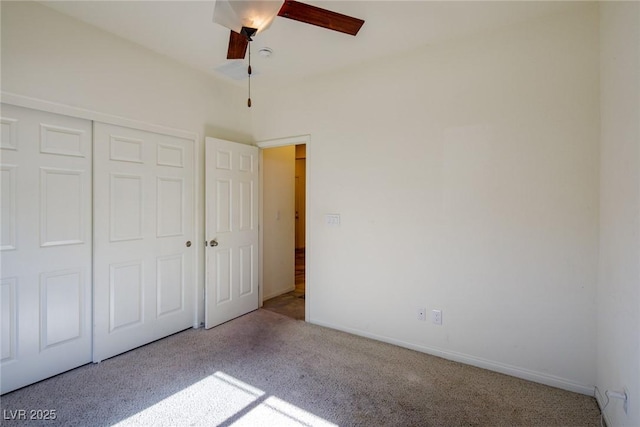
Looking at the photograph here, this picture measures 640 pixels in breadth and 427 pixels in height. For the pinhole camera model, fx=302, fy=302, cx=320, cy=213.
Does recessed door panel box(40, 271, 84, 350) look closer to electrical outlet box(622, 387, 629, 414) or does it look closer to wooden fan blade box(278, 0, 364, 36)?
wooden fan blade box(278, 0, 364, 36)

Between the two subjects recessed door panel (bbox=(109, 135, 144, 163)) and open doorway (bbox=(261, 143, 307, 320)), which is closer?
recessed door panel (bbox=(109, 135, 144, 163))

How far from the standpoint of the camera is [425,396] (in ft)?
6.81

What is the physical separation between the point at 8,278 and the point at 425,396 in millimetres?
2951

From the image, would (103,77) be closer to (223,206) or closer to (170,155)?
(170,155)

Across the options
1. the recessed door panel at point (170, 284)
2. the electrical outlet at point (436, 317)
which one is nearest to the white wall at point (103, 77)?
the recessed door panel at point (170, 284)

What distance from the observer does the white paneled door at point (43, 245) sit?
2047 millimetres

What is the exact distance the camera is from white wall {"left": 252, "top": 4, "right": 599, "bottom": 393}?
212 cm

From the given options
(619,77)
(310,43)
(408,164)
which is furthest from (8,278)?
(619,77)

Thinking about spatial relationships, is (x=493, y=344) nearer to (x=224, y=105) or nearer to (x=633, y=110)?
(x=633, y=110)

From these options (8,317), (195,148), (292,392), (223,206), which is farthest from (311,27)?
(8,317)

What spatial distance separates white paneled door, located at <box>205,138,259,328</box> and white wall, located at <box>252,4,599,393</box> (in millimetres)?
839

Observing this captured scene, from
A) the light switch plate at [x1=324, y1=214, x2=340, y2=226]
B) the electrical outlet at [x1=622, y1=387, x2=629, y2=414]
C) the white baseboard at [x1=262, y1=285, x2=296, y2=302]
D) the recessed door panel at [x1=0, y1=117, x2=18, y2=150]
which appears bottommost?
the white baseboard at [x1=262, y1=285, x2=296, y2=302]

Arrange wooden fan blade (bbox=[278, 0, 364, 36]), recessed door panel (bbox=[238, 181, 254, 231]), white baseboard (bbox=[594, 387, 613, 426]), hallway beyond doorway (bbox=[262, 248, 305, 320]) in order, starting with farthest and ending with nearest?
1. hallway beyond doorway (bbox=[262, 248, 305, 320])
2. recessed door panel (bbox=[238, 181, 254, 231])
3. white baseboard (bbox=[594, 387, 613, 426])
4. wooden fan blade (bbox=[278, 0, 364, 36])

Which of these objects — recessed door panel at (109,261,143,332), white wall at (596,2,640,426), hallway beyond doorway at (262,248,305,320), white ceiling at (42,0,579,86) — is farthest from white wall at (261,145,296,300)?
white wall at (596,2,640,426)
